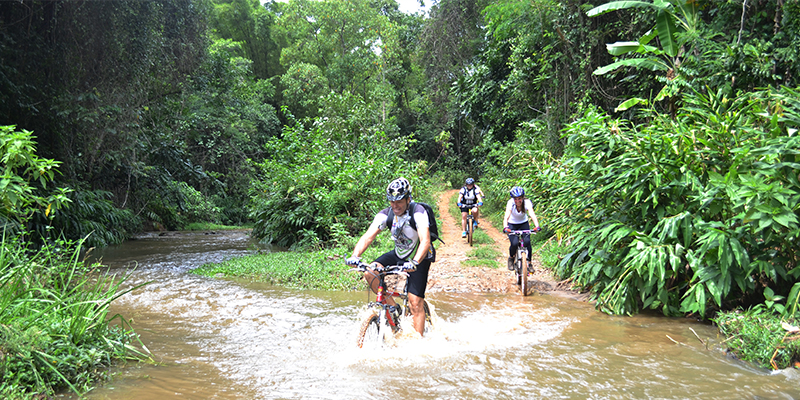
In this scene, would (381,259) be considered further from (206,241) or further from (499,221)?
(206,241)

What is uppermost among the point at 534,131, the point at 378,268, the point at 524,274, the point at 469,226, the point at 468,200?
the point at 534,131

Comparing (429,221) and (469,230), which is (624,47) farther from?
(469,230)

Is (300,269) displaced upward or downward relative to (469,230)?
downward

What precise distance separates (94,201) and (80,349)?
11.0 m

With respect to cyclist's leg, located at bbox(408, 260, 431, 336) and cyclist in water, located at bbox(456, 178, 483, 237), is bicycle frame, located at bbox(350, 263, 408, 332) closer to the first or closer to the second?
cyclist's leg, located at bbox(408, 260, 431, 336)

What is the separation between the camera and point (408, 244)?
209 inches

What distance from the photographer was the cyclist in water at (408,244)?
498 centimetres

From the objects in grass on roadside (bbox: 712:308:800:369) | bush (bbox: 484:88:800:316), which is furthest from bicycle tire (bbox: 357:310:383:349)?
grass on roadside (bbox: 712:308:800:369)

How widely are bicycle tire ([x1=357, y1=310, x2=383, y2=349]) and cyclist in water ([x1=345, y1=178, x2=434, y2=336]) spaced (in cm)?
25

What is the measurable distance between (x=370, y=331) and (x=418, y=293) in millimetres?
652

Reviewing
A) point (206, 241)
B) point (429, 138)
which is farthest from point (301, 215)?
point (429, 138)

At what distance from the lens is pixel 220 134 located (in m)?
23.3

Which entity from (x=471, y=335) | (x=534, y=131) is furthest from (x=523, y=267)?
(x=534, y=131)

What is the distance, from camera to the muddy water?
13.2 ft
